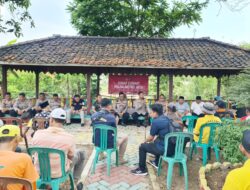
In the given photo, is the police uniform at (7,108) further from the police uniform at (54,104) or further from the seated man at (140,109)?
the seated man at (140,109)

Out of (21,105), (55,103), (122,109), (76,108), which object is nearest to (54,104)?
(55,103)

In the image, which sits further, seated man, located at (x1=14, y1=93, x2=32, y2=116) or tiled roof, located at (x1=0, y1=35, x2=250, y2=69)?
tiled roof, located at (x1=0, y1=35, x2=250, y2=69)

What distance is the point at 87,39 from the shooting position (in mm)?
13555

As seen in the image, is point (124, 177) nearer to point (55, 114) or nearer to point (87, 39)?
point (55, 114)

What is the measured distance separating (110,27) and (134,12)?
7.87 feet

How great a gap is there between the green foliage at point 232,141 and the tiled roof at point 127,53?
17.5 ft

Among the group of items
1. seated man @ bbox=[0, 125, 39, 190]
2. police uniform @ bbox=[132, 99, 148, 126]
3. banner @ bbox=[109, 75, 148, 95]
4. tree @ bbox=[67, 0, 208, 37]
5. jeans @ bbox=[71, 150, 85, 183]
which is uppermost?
tree @ bbox=[67, 0, 208, 37]

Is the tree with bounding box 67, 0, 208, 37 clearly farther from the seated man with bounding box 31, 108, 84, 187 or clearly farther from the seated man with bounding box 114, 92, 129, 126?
the seated man with bounding box 31, 108, 84, 187

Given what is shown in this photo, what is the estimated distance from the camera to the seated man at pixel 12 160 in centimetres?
225

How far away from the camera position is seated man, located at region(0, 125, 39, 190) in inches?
88.7

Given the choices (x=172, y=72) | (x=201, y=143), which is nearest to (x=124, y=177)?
(x=201, y=143)

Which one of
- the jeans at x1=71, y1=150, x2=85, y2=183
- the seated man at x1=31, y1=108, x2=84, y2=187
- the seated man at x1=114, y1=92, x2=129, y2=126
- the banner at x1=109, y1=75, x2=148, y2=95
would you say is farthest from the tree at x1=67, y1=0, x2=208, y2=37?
the seated man at x1=31, y1=108, x2=84, y2=187

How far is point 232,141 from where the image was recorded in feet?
12.6

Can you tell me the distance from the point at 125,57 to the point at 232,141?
285 inches
